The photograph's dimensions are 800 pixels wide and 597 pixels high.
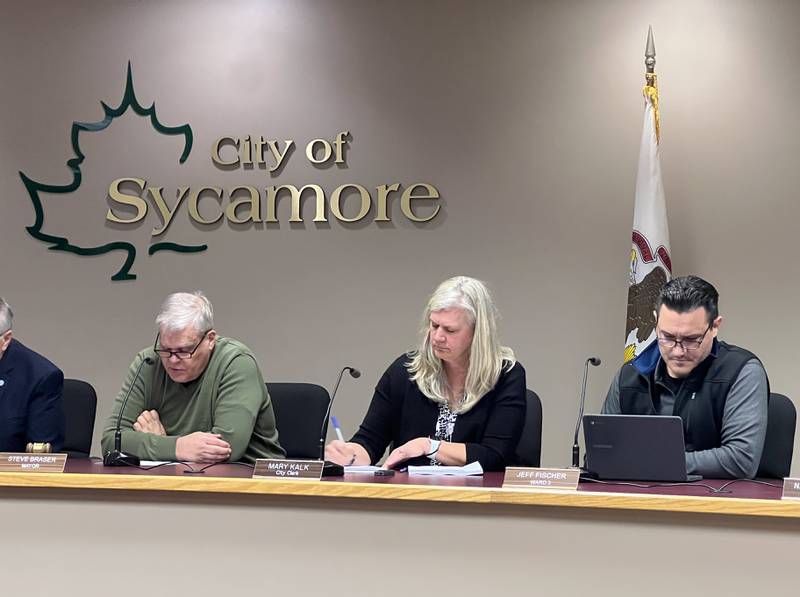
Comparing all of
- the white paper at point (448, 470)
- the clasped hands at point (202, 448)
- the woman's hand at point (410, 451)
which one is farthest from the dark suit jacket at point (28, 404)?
the white paper at point (448, 470)

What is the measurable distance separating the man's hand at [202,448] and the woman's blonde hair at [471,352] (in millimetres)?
678

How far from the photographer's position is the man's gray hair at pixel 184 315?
3271 millimetres

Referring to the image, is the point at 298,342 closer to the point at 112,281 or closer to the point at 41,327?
the point at 112,281

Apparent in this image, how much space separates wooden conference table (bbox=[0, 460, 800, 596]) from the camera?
215 cm

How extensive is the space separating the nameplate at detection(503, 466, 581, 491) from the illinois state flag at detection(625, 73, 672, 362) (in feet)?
6.14

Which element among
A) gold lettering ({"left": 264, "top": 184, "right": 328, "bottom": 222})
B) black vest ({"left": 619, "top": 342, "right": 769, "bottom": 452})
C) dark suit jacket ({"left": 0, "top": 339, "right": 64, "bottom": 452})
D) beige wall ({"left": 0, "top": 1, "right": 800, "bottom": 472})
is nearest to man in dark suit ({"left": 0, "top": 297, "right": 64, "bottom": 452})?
dark suit jacket ({"left": 0, "top": 339, "right": 64, "bottom": 452})

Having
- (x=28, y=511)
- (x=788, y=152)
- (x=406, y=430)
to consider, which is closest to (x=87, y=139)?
(x=406, y=430)

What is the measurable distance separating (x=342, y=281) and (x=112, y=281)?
1.12 metres

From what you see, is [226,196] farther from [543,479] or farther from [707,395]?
[543,479]

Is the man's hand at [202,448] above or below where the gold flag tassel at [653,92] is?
below

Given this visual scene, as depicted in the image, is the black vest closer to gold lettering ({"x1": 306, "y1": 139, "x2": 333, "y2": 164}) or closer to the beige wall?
the beige wall

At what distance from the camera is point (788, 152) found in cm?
435

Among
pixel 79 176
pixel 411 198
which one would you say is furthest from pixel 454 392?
pixel 79 176

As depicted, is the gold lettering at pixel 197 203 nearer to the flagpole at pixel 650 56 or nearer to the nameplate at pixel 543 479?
the flagpole at pixel 650 56
